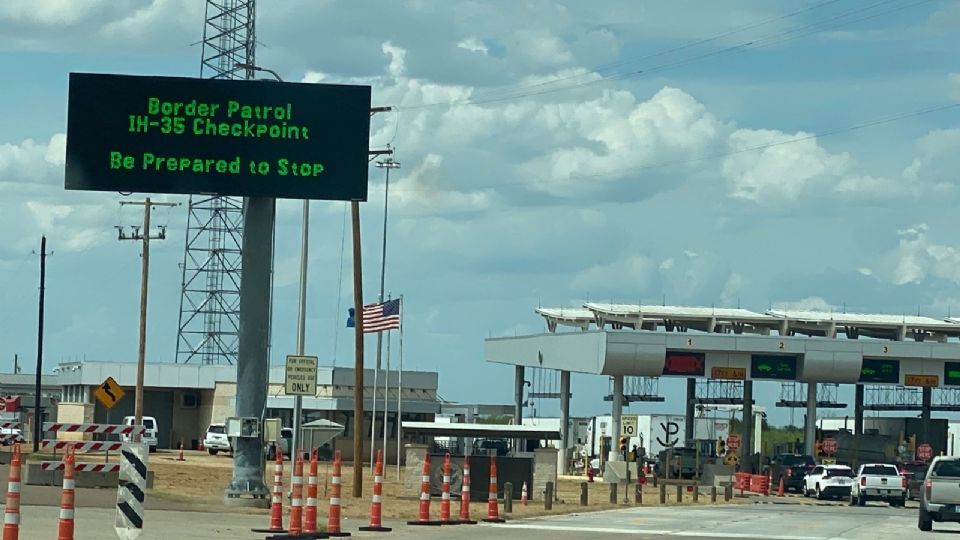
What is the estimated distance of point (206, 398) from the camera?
312 ft

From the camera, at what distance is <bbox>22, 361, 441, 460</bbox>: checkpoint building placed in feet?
291

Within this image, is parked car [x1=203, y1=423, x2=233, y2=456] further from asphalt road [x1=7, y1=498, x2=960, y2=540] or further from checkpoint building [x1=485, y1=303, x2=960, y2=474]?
asphalt road [x1=7, y1=498, x2=960, y2=540]

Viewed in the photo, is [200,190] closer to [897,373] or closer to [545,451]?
[545,451]

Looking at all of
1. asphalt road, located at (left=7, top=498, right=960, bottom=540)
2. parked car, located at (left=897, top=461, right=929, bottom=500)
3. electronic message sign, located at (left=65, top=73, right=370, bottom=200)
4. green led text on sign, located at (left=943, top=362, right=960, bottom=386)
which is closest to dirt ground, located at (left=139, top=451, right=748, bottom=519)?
asphalt road, located at (left=7, top=498, right=960, bottom=540)

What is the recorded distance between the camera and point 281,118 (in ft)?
111

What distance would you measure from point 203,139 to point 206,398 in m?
63.1

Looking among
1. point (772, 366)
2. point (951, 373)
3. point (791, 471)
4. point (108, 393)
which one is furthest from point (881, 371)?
point (108, 393)

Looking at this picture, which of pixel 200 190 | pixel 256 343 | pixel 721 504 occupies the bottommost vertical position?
pixel 721 504

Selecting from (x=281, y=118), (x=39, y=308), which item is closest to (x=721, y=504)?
(x=281, y=118)

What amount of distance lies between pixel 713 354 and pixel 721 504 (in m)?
21.6

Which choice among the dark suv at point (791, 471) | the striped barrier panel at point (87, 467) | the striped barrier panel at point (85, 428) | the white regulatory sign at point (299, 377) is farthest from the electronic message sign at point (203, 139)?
the dark suv at point (791, 471)

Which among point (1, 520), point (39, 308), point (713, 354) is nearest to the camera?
point (1, 520)

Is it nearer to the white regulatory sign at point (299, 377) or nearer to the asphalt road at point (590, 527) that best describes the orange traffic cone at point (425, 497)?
the asphalt road at point (590, 527)

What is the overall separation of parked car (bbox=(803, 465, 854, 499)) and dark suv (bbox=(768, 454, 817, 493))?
7.20 ft
